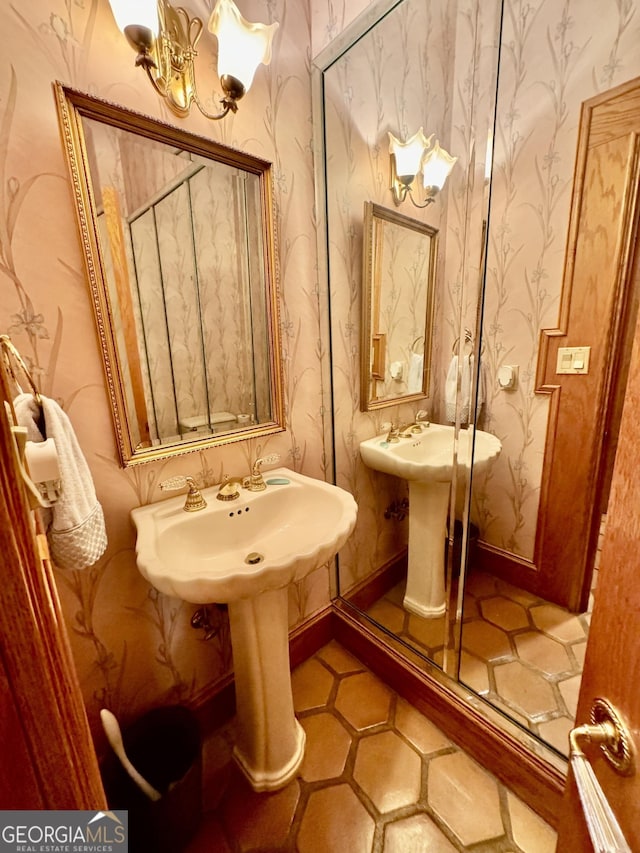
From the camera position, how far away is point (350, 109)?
1254 mm

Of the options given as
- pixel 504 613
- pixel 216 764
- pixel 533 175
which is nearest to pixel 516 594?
pixel 504 613

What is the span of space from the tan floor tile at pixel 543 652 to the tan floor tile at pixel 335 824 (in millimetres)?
796

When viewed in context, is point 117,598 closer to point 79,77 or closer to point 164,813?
point 164,813

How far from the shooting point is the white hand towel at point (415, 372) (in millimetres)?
1425

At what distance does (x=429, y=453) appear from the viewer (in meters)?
1.47

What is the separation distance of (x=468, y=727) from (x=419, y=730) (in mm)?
180

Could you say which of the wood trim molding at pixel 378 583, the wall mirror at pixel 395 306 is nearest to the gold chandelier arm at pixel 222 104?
the wall mirror at pixel 395 306

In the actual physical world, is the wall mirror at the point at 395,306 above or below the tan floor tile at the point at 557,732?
above

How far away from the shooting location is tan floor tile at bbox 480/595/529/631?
144cm

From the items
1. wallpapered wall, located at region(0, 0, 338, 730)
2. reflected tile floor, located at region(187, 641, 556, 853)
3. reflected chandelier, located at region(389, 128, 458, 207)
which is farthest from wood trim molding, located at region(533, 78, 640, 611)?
wallpapered wall, located at region(0, 0, 338, 730)

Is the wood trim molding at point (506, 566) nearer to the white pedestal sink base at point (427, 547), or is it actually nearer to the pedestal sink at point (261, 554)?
the white pedestal sink base at point (427, 547)

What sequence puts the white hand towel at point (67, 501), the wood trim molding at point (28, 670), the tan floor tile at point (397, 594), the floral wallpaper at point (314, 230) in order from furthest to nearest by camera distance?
the tan floor tile at point (397, 594) → the floral wallpaper at point (314, 230) → the white hand towel at point (67, 501) → the wood trim molding at point (28, 670)

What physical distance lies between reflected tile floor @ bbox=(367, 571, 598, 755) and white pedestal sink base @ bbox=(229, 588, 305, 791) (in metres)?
0.61

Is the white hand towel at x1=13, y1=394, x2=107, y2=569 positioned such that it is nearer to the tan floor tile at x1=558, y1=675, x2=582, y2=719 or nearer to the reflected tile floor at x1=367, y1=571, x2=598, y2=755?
the reflected tile floor at x1=367, y1=571, x2=598, y2=755
